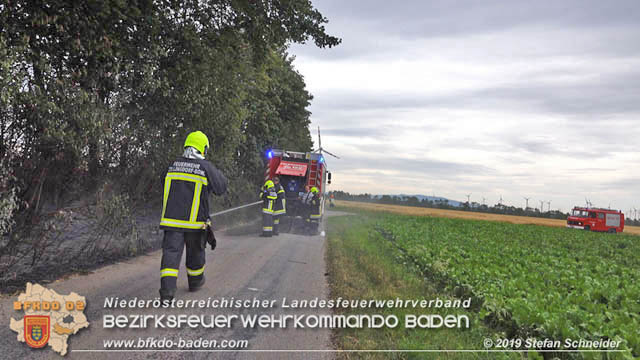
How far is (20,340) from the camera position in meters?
4.05

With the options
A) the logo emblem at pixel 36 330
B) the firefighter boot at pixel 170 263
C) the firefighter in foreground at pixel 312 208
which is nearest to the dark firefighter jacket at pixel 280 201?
the firefighter in foreground at pixel 312 208

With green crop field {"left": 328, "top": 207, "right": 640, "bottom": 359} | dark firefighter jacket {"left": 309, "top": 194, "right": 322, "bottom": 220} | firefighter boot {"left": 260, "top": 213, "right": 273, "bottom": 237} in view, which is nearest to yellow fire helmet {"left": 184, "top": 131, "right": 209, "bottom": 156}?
green crop field {"left": 328, "top": 207, "right": 640, "bottom": 359}

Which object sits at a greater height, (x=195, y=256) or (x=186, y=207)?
(x=186, y=207)

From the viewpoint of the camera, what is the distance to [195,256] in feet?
20.1

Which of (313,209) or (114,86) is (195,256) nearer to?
(114,86)

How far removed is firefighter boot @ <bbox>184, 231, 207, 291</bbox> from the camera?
6016mm

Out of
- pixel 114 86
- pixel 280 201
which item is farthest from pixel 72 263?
pixel 280 201

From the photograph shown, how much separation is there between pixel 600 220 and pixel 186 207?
5293 cm

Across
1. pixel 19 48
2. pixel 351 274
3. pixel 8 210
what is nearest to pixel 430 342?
pixel 351 274

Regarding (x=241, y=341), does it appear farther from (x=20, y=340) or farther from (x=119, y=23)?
(x=119, y=23)

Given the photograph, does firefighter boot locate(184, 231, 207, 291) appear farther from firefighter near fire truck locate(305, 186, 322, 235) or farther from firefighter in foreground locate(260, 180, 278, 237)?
firefighter near fire truck locate(305, 186, 322, 235)

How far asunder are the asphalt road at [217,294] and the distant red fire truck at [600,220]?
1848 inches

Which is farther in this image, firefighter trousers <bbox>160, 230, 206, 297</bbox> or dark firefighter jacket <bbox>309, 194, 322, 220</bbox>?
dark firefighter jacket <bbox>309, 194, 322, 220</bbox>

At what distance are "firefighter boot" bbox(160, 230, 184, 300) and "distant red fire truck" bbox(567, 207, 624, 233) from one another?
Result: 52558 millimetres
